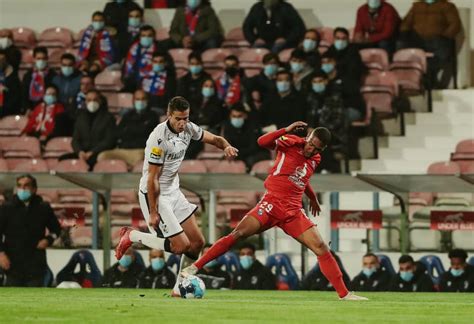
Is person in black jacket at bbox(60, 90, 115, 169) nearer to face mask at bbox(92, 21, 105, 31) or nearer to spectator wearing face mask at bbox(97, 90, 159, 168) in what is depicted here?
spectator wearing face mask at bbox(97, 90, 159, 168)

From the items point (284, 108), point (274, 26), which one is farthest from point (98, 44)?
point (284, 108)

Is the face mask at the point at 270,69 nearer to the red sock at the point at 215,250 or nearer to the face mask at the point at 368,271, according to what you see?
the face mask at the point at 368,271

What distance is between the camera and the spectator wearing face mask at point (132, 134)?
23891mm

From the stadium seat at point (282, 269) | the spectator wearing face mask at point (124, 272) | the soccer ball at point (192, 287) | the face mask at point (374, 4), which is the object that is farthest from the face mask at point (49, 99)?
the soccer ball at point (192, 287)

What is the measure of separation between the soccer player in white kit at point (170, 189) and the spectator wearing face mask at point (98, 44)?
10.7 m

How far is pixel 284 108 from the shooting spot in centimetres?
2370

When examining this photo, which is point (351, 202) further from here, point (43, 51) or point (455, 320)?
point (455, 320)

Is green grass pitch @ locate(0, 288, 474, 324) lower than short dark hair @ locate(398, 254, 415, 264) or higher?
lower

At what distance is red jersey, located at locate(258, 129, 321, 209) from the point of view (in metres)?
16.3

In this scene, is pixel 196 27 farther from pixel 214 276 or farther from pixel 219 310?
pixel 219 310

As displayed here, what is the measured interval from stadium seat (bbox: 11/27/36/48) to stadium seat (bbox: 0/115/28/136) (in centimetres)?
243

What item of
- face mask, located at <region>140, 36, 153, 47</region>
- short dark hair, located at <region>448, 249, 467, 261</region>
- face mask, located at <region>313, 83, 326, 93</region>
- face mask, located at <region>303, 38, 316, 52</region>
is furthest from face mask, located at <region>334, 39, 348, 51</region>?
short dark hair, located at <region>448, 249, 467, 261</region>

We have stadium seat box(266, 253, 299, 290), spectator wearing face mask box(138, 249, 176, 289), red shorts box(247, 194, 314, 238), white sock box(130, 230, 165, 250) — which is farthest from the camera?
stadium seat box(266, 253, 299, 290)

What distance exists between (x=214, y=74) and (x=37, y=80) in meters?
3.11
